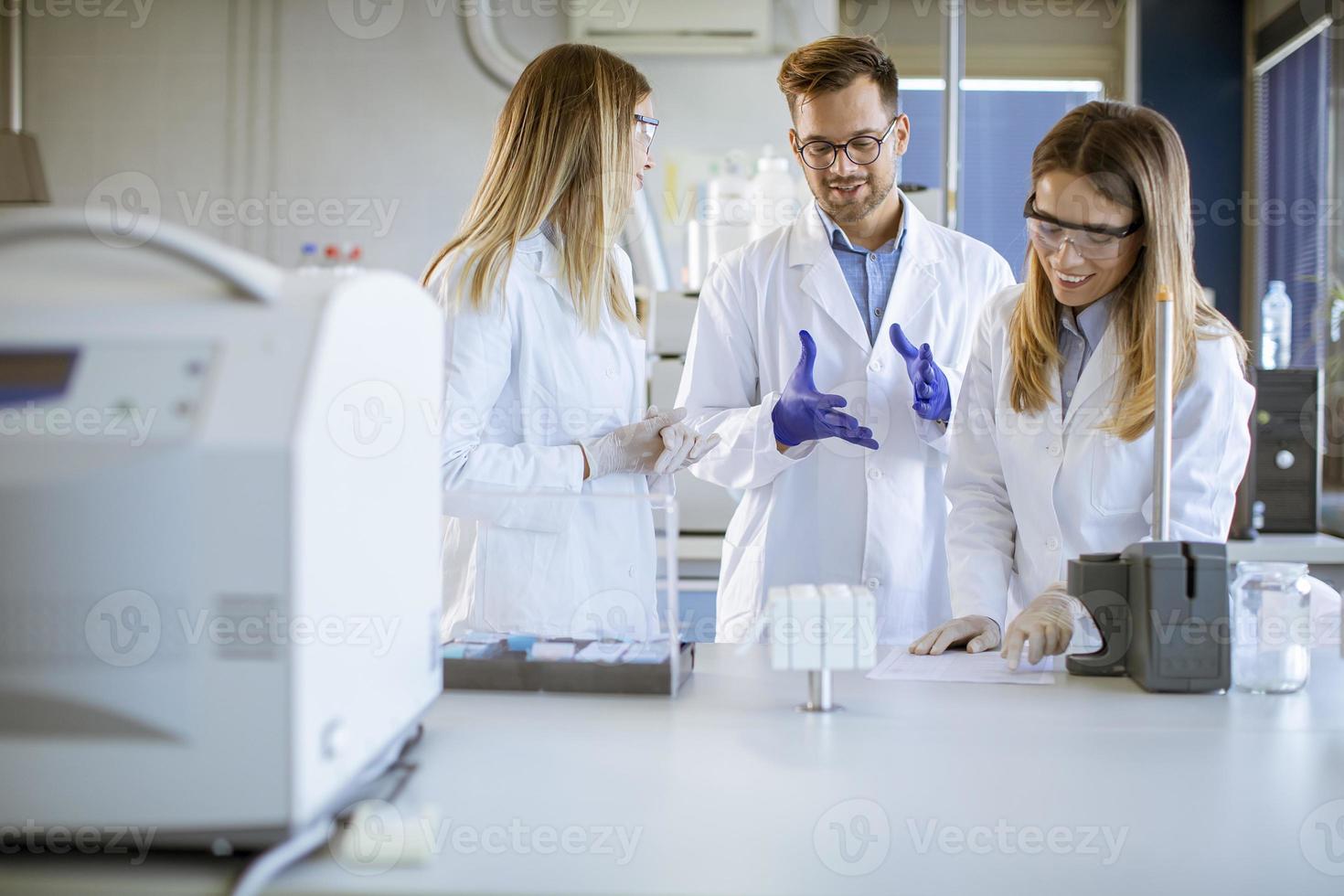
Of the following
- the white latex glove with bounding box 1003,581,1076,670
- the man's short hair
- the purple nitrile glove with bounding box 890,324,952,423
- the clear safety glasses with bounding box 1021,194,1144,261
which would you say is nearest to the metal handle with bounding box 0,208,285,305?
the white latex glove with bounding box 1003,581,1076,670

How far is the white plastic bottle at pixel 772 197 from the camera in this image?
3.26m

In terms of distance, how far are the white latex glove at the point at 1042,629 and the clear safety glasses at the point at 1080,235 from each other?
19.2 inches

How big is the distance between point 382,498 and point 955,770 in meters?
0.48

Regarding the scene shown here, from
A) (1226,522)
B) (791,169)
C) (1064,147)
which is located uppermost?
(791,169)

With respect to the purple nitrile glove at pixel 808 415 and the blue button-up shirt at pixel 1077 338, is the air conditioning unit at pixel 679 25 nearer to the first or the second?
the purple nitrile glove at pixel 808 415

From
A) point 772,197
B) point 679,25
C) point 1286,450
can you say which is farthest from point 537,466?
point 679,25

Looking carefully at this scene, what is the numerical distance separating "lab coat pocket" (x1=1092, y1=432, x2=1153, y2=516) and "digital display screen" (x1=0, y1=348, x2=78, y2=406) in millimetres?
1256

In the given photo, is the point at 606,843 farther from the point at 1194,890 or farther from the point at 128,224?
the point at 128,224

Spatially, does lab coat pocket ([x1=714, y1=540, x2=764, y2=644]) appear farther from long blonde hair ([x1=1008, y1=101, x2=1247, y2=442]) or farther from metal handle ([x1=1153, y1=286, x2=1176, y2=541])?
metal handle ([x1=1153, y1=286, x2=1176, y2=541])

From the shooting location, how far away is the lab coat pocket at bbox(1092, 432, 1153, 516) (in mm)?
1520

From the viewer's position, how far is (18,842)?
2.38 ft

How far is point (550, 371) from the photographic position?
5.52 feet

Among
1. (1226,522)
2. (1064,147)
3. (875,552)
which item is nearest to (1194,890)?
(1226,522)

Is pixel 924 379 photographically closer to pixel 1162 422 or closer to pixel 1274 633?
pixel 1162 422
